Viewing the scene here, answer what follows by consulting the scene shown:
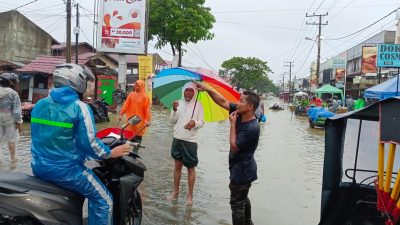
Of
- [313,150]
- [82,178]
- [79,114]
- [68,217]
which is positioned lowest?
[313,150]

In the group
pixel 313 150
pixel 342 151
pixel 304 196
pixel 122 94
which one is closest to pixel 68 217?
pixel 342 151

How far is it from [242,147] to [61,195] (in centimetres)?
193

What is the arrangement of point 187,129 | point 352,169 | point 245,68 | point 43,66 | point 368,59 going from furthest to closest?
1. point 245,68
2. point 368,59
3. point 43,66
4. point 187,129
5. point 352,169

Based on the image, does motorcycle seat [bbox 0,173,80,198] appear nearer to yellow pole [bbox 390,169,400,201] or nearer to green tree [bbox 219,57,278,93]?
yellow pole [bbox 390,169,400,201]

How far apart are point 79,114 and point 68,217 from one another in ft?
2.44

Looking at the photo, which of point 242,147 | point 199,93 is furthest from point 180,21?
point 242,147

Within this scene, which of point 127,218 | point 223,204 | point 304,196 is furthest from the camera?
point 304,196

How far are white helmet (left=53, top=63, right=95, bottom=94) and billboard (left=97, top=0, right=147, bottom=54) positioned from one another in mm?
16611

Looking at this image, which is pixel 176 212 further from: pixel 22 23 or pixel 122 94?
pixel 22 23

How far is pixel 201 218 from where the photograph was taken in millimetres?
5781

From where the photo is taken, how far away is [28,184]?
315 cm

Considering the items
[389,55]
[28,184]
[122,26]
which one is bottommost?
[28,184]

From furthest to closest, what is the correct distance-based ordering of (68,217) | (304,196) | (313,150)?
(313,150) < (304,196) < (68,217)

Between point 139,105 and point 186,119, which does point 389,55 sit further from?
point 186,119
